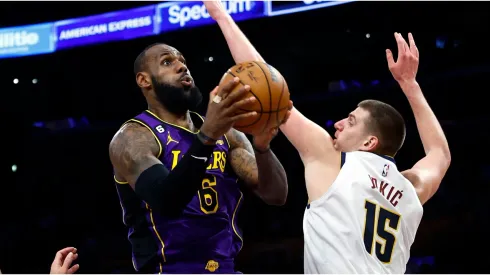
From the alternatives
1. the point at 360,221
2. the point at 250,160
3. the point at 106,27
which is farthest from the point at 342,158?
the point at 106,27

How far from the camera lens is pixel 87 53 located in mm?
11586

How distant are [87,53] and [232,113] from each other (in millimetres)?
9943

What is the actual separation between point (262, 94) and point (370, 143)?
808mm

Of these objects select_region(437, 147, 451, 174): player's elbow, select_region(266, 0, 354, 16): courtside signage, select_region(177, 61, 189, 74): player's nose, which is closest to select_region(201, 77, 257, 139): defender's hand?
select_region(177, 61, 189, 74): player's nose

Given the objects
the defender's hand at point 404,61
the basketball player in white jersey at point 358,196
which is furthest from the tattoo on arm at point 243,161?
the defender's hand at point 404,61

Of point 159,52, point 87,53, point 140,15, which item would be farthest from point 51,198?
point 159,52

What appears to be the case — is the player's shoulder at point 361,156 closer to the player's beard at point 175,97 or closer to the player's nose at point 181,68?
the player's beard at point 175,97

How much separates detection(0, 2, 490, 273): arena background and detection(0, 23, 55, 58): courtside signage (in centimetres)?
61

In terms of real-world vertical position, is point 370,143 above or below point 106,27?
below

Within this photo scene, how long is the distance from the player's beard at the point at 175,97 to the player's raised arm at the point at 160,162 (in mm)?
251

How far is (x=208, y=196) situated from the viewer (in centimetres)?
292

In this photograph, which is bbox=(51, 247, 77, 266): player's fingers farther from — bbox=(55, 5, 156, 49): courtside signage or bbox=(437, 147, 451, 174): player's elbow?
bbox=(55, 5, 156, 49): courtside signage

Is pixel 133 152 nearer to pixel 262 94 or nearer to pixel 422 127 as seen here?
pixel 262 94

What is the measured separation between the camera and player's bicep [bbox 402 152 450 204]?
3139 mm
